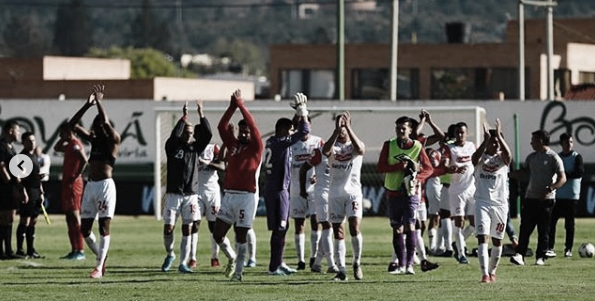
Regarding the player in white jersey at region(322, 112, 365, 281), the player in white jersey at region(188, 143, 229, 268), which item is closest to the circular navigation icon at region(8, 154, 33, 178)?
the player in white jersey at region(188, 143, 229, 268)

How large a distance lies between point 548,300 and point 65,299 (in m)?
5.96

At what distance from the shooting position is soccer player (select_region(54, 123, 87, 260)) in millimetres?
26672

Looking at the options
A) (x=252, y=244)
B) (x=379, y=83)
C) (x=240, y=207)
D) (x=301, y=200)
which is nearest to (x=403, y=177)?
(x=301, y=200)

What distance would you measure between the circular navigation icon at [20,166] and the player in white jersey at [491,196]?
868cm

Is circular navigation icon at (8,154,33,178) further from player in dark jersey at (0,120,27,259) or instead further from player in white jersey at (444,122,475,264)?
player in white jersey at (444,122,475,264)

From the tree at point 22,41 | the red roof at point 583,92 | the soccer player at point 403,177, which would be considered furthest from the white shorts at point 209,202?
the tree at point 22,41

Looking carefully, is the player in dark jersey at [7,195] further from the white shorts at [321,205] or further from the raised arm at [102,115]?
the white shorts at [321,205]

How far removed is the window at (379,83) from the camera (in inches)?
3418

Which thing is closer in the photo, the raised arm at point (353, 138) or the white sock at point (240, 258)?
the white sock at point (240, 258)

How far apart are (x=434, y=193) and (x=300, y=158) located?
4142 mm

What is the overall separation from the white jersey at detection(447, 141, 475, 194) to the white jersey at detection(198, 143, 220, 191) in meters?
4.00

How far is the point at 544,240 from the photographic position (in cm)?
2592

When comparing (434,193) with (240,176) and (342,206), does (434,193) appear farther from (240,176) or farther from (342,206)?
(240,176)

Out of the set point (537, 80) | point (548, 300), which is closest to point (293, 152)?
point (548, 300)
